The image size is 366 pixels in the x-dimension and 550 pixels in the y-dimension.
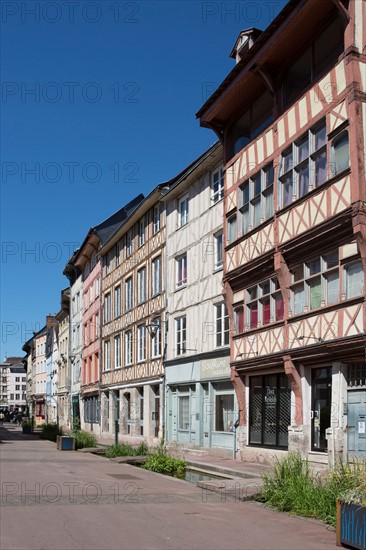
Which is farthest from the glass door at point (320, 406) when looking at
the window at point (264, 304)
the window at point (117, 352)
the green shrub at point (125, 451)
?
the window at point (117, 352)

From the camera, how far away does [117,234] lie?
3716 cm

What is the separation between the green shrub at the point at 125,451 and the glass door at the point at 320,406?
6.81 meters

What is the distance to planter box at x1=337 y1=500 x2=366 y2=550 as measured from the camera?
8031 mm

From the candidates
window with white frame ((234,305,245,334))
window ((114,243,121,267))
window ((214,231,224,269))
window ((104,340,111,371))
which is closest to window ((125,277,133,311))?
window ((114,243,121,267))

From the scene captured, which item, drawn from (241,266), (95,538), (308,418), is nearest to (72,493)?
(95,538)

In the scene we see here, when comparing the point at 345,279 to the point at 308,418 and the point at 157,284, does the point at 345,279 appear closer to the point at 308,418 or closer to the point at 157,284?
the point at 308,418

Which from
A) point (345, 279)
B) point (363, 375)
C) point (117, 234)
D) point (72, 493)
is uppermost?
point (117, 234)

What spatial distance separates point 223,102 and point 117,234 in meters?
17.0

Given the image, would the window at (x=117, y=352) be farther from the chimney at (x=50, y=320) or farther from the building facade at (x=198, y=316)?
the chimney at (x=50, y=320)

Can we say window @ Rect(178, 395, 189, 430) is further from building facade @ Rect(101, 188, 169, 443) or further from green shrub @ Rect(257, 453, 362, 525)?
green shrub @ Rect(257, 453, 362, 525)

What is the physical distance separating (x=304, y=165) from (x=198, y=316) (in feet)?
31.1

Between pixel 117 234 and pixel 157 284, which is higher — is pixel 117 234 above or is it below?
above

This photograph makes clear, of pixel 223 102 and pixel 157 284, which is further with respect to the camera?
pixel 157 284

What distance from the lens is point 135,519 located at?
1027 cm
